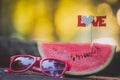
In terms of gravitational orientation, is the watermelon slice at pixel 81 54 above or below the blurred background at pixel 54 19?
below

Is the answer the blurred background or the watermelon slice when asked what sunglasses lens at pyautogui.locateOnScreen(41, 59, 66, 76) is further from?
the blurred background

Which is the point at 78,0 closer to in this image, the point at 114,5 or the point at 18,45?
the point at 114,5

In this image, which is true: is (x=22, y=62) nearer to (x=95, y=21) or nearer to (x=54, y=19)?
(x=54, y=19)

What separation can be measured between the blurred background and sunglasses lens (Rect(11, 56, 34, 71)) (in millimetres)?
468

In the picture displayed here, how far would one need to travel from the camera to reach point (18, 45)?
7805 mm

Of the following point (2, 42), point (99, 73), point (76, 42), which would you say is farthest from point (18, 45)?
point (99, 73)

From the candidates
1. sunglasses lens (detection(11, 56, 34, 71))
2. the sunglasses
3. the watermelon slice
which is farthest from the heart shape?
sunglasses lens (detection(11, 56, 34, 71))

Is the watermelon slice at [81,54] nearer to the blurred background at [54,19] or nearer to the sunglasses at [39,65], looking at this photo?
the blurred background at [54,19]

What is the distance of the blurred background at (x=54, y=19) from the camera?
24.3ft

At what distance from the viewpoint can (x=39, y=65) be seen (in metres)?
7.43

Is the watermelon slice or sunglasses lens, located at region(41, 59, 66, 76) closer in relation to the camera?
sunglasses lens, located at region(41, 59, 66, 76)

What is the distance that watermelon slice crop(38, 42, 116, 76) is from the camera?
7492 millimetres

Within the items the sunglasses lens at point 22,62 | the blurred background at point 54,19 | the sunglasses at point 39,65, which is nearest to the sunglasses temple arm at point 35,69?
the sunglasses at point 39,65

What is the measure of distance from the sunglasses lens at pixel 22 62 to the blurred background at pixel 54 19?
47 centimetres
